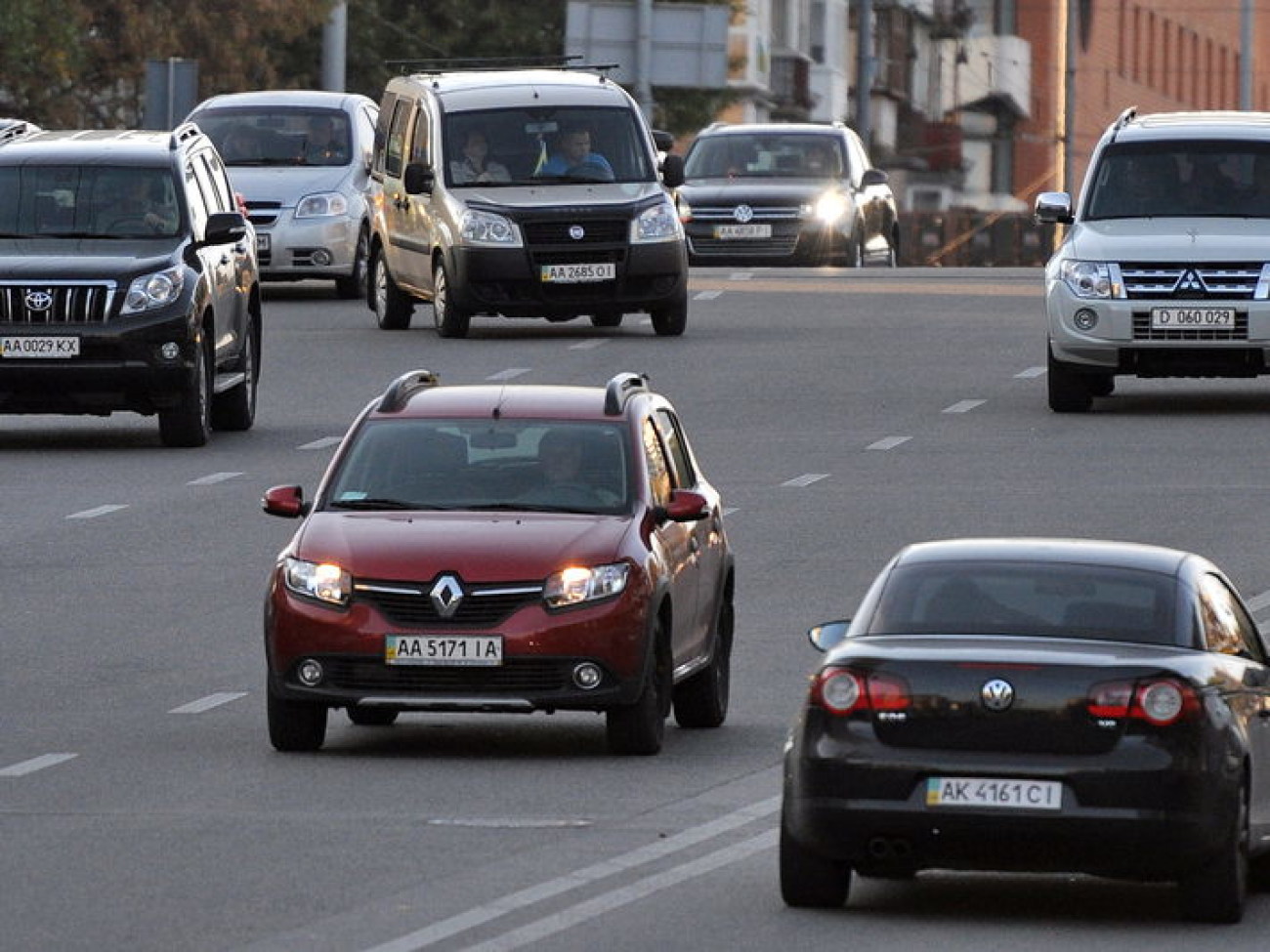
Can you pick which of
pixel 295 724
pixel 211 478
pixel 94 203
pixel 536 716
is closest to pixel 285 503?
pixel 295 724

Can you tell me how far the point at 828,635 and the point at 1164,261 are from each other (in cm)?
1792

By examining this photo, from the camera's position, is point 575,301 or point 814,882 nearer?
point 814,882

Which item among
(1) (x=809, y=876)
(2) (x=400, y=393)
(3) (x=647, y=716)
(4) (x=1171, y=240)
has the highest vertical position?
(2) (x=400, y=393)

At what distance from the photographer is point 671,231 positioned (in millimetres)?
→ 35844

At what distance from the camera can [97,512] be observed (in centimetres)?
2534

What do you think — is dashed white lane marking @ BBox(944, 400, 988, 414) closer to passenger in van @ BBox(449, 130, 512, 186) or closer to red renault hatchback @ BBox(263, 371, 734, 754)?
passenger in van @ BBox(449, 130, 512, 186)

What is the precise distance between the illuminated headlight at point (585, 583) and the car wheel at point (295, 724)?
1.02 meters

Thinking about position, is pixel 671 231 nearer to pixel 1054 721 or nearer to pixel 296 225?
pixel 296 225

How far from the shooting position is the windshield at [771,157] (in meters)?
48.2

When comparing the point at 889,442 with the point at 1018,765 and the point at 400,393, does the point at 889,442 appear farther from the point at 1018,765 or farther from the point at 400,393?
the point at 1018,765

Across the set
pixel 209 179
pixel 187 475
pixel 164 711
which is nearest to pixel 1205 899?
pixel 164 711

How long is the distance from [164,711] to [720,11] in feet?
154

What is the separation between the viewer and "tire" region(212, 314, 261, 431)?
30.4 meters

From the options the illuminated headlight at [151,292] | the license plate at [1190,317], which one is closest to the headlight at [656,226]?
the license plate at [1190,317]
